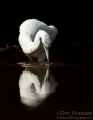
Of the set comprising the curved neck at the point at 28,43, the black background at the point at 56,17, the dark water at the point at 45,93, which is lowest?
the dark water at the point at 45,93

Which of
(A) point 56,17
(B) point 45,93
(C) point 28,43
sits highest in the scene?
(A) point 56,17

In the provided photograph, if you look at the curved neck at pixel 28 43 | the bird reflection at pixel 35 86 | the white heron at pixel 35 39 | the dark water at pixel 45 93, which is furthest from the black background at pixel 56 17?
the bird reflection at pixel 35 86

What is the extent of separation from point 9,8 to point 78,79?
9937 mm

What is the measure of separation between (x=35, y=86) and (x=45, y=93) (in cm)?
49

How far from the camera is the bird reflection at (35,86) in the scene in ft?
12.9

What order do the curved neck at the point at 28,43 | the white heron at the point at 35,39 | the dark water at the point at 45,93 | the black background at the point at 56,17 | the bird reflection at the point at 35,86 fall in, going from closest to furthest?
the dark water at the point at 45,93 → the bird reflection at the point at 35,86 → the white heron at the point at 35,39 → the curved neck at the point at 28,43 → the black background at the point at 56,17

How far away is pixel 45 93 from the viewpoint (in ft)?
13.9

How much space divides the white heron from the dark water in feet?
2.25

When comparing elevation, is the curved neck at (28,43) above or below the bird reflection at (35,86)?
above

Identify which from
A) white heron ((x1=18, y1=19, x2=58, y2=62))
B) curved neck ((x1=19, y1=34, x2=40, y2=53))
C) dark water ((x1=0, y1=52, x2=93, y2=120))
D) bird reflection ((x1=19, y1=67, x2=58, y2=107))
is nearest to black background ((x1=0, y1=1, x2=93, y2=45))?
white heron ((x1=18, y1=19, x2=58, y2=62))

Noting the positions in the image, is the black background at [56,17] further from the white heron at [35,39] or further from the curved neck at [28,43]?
the curved neck at [28,43]

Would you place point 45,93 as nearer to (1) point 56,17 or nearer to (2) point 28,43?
(2) point 28,43

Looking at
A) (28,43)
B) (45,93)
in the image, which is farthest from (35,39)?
(45,93)

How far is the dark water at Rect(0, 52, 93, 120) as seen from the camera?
3434 millimetres
